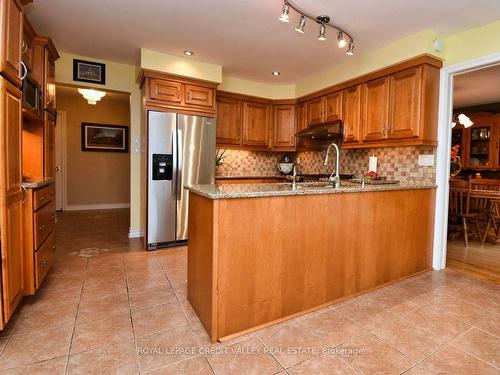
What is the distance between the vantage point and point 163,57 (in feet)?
11.4

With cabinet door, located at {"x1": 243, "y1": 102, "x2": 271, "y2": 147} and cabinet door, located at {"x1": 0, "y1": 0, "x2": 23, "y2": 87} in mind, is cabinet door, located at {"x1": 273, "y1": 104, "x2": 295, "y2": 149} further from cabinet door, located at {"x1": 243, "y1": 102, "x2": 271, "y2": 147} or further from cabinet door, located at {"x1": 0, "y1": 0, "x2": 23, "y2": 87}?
cabinet door, located at {"x1": 0, "y1": 0, "x2": 23, "y2": 87}

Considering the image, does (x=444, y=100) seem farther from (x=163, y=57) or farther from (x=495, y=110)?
(x=495, y=110)

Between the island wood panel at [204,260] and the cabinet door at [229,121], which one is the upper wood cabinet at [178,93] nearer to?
the cabinet door at [229,121]

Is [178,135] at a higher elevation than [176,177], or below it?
higher

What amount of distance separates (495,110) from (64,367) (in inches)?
303

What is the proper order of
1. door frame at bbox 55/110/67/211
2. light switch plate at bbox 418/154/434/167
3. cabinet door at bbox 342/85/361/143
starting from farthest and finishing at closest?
door frame at bbox 55/110/67/211, cabinet door at bbox 342/85/361/143, light switch plate at bbox 418/154/434/167

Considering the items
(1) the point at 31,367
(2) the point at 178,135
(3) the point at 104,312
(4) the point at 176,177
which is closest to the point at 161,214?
(4) the point at 176,177

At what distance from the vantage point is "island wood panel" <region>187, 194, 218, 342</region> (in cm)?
167

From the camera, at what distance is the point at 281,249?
1.90 m

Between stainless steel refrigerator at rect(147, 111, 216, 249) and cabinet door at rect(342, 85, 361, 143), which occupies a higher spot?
cabinet door at rect(342, 85, 361, 143)

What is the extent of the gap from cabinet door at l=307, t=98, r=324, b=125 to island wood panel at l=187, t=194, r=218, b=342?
9.12 ft

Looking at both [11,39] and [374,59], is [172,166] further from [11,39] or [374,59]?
[374,59]

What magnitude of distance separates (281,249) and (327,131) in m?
2.39

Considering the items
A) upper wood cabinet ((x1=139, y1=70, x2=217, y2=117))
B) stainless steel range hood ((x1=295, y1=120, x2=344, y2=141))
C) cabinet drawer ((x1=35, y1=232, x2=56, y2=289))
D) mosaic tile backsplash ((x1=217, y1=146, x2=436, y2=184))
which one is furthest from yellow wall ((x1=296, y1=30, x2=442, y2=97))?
cabinet drawer ((x1=35, y1=232, x2=56, y2=289))
